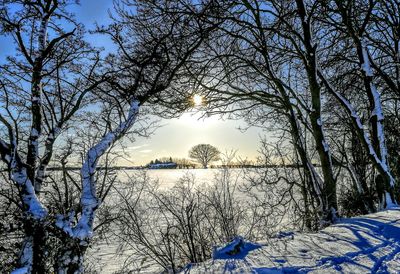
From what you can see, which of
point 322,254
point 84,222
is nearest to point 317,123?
point 322,254

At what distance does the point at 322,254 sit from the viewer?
3029 mm

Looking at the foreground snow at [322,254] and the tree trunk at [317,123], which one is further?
the tree trunk at [317,123]

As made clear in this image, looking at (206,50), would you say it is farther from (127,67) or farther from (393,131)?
(393,131)

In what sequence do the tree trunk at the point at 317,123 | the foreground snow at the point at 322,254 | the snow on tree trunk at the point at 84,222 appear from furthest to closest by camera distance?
the tree trunk at the point at 317,123, the snow on tree trunk at the point at 84,222, the foreground snow at the point at 322,254

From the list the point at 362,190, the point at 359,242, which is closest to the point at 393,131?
the point at 362,190

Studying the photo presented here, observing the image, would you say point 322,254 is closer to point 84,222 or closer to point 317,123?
point 317,123

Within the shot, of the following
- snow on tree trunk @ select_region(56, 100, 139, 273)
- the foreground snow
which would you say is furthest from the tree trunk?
snow on tree trunk @ select_region(56, 100, 139, 273)

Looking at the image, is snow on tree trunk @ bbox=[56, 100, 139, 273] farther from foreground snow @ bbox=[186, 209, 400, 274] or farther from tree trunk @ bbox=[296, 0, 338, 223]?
tree trunk @ bbox=[296, 0, 338, 223]

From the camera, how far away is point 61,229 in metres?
4.98

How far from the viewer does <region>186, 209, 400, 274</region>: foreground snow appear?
268cm

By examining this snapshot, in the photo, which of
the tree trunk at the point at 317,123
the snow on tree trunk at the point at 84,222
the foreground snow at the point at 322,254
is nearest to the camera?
the foreground snow at the point at 322,254

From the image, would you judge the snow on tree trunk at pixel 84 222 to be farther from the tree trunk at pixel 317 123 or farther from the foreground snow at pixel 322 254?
the tree trunk at pixel 317 123

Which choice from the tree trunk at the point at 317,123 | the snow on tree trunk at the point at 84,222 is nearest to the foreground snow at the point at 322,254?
the tree trunk at the point at 317,123

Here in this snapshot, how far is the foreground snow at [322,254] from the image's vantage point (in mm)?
2678
